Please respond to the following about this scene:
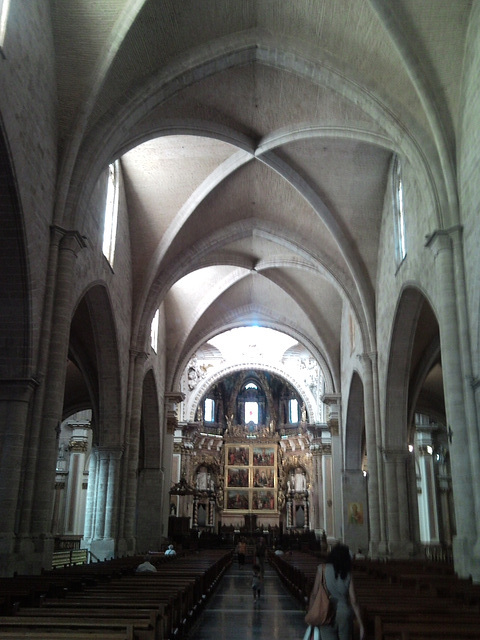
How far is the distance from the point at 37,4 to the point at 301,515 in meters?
40.2

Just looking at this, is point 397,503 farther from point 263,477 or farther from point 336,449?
point 263,477

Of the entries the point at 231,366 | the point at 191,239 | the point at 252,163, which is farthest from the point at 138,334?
the point at 231,366

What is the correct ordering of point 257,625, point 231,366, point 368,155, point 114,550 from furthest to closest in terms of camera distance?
point 231,366, point 114,550, point 368,155, point 257,625

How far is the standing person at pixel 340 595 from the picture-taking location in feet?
17.6

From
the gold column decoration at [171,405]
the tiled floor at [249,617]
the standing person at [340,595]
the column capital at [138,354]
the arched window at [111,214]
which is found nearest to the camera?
the standing person at [340,595]

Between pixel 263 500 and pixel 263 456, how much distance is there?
3.08m

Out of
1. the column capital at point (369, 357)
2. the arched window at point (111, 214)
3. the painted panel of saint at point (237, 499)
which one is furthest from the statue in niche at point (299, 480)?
the arched window at point (111, 214)

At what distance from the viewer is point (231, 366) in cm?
4459

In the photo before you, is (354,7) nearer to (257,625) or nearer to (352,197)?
(352,197)

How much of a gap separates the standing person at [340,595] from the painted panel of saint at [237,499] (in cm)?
4262

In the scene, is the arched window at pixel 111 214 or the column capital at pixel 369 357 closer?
the arched window at pixel 111 214

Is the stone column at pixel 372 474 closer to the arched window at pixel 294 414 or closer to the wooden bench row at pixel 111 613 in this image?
the wooden bench row at pixel 111 613

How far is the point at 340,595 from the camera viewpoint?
5.42 m

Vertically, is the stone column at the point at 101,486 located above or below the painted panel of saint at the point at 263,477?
below
